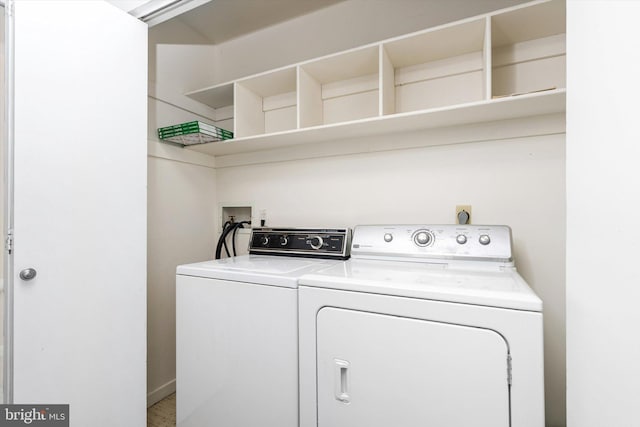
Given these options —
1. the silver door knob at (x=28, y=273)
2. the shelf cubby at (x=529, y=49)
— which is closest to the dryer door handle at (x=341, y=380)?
the silver door knob at (x=28, y=273)

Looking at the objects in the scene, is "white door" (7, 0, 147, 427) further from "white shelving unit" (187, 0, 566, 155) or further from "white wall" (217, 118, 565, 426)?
"white wall" (217, 118, 565, 426)

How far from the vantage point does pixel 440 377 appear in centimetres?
92

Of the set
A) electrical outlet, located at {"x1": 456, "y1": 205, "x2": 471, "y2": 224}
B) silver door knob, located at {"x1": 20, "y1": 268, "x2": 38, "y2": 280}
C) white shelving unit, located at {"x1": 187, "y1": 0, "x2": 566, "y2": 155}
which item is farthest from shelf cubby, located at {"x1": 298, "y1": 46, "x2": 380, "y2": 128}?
silver door knob, located at {"x1": 20, "y1": 268, "x2": 38, "y2": 280}

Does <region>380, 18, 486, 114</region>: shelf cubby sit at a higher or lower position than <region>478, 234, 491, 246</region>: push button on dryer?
higher

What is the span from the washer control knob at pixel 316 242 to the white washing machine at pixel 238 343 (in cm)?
17

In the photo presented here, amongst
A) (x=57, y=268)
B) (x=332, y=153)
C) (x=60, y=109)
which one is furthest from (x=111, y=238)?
(x=332, y=153)

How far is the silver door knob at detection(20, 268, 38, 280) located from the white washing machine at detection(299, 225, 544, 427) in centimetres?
100

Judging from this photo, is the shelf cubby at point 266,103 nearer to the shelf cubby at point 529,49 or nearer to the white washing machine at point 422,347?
the shelf cubby at point 529,49

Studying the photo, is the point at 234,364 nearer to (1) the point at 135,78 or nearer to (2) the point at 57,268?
(2) the point at 57,268

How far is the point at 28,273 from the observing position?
1.13 m

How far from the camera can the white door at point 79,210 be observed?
113 cm

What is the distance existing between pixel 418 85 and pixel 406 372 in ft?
4.90

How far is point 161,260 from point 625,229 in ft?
7.05

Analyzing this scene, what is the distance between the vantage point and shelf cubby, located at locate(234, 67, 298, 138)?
194cm
